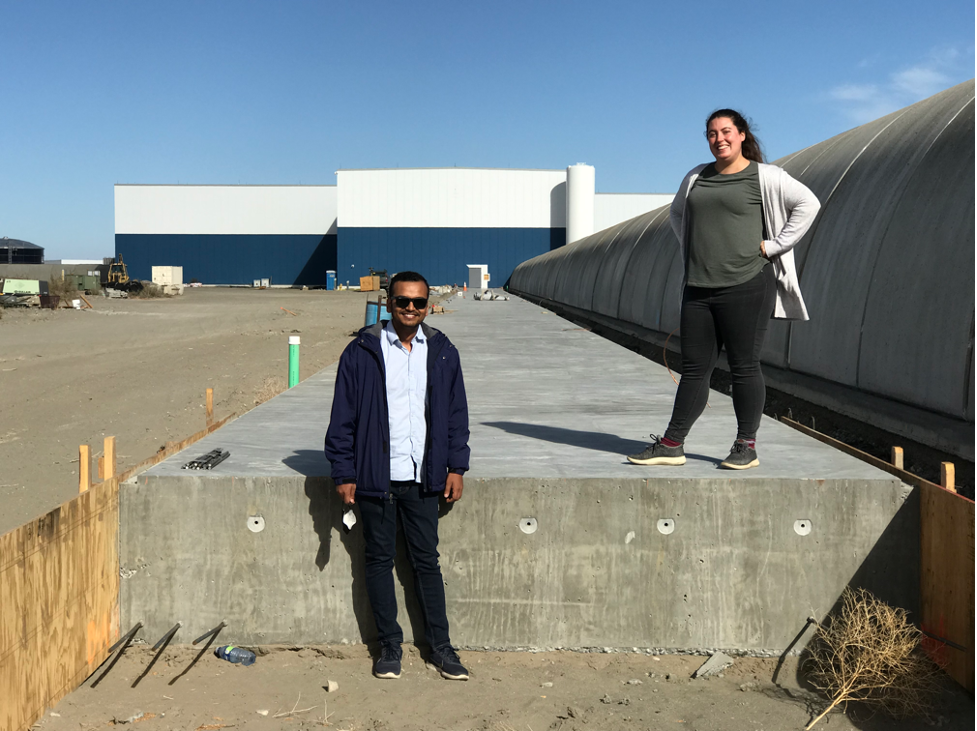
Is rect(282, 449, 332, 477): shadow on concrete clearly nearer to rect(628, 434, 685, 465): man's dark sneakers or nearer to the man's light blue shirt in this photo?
the man's light blue shirt

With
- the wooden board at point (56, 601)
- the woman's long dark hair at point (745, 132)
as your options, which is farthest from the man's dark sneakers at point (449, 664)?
the woman's long dark hair at point (745, 132)

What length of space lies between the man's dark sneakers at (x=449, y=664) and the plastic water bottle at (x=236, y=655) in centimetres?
90

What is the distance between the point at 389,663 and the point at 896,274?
4.42 metres

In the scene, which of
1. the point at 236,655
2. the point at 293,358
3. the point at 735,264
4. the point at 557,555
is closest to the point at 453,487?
the point at 557,555

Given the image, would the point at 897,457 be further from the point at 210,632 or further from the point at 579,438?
the point at 210,632

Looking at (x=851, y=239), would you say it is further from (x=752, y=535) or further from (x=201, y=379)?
(x=201, y=379)

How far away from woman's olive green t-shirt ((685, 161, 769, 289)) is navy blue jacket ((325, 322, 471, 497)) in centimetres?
139

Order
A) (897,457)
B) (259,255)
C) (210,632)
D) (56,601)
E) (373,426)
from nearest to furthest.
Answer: (56,601) → (373,426) → (210,632) → (897,457) → (259,255)

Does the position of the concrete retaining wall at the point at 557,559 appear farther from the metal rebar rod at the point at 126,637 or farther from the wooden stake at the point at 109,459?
the wooden stake at the point at 109,459

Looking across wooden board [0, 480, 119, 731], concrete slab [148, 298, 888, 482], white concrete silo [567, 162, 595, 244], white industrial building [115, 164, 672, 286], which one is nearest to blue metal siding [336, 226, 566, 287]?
white industrial building [115, 164, 672, 286]

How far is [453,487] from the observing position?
378cm

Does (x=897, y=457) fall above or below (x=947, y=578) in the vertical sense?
above

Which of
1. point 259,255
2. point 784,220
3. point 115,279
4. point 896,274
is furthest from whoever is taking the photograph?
point 259,255

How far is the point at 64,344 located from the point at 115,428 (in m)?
11.0
